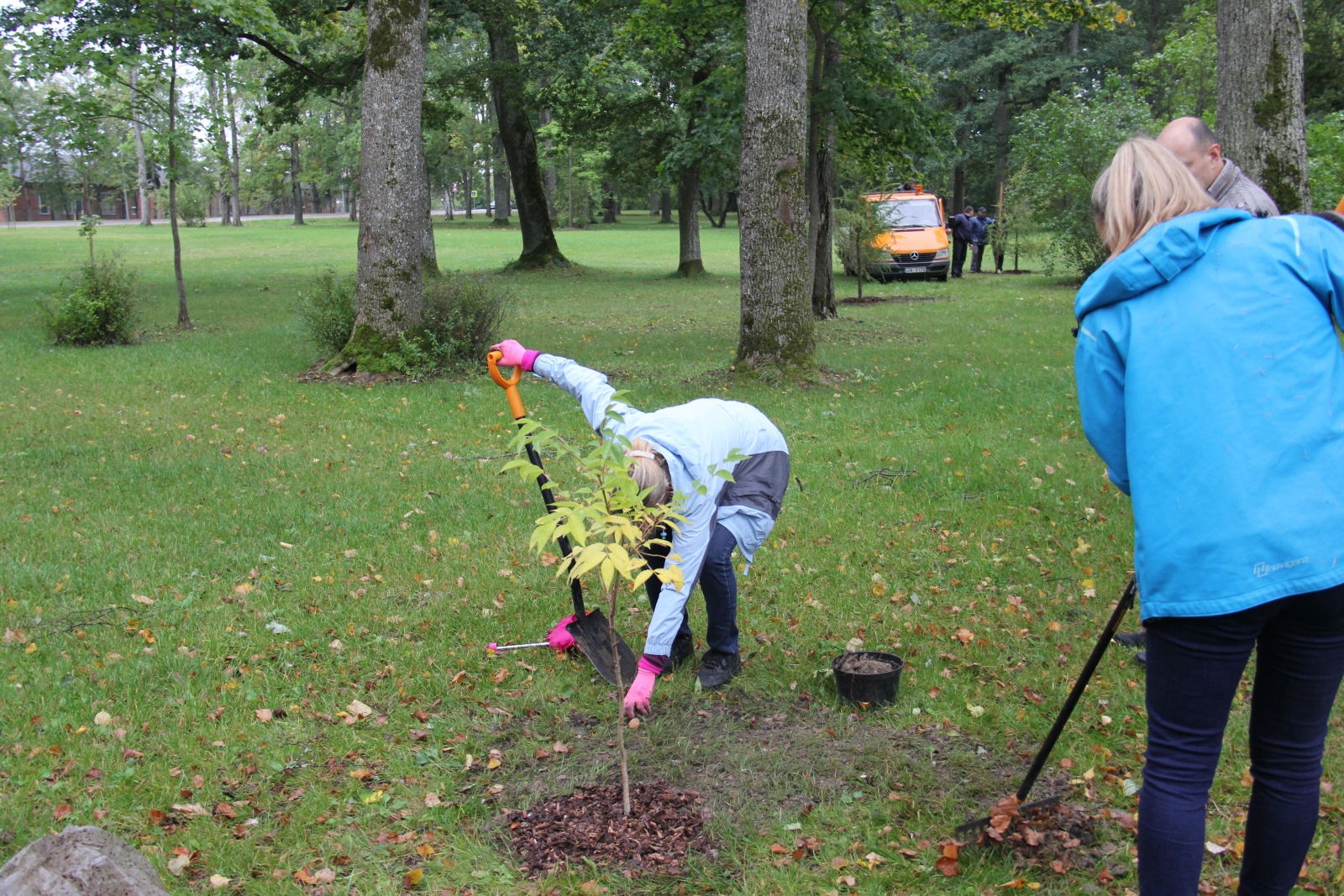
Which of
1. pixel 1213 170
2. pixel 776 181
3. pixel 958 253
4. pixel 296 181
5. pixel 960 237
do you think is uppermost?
pixel 296 181

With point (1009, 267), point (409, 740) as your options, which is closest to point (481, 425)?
point (409, 740)

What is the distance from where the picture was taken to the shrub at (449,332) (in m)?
10.4

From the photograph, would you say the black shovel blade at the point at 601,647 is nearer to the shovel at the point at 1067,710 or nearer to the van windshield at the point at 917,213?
the shovel at the point at 1067,710

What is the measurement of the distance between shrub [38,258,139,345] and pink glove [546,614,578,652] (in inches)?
413

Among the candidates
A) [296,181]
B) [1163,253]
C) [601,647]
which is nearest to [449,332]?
[601,647]

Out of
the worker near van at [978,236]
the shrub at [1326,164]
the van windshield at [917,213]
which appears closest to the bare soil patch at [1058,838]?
the shrub at [1326,164]

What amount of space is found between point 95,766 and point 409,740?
1.07 meters

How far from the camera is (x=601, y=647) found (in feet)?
14.3

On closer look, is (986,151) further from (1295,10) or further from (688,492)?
(688,492)

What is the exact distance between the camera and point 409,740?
12.5 feet

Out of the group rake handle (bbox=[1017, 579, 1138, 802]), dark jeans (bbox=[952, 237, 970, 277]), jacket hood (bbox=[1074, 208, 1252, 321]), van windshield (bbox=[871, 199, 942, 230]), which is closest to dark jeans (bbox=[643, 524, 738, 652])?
rake handle (bbox=[1017, 579, 1138, 802])

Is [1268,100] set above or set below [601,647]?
above

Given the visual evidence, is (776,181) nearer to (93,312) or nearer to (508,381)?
(508,381)

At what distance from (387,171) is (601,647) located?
7.39 metres
